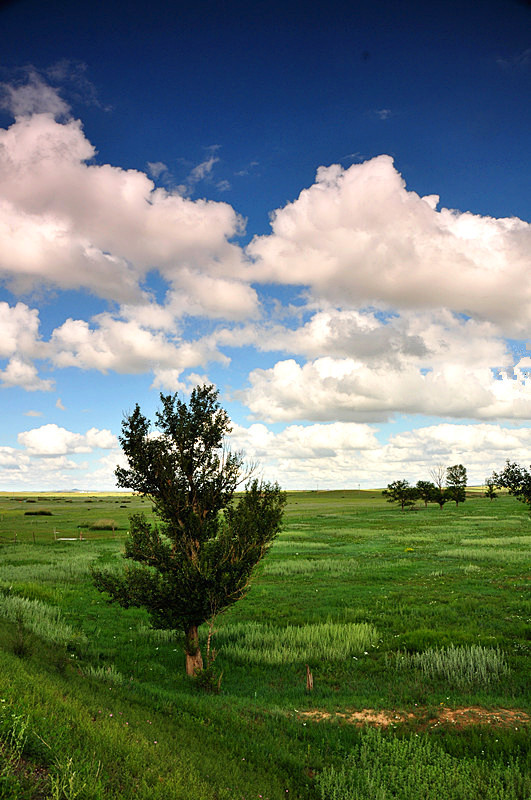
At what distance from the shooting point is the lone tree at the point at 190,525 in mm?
14195

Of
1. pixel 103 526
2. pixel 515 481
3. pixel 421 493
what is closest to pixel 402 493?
pixel 421 493

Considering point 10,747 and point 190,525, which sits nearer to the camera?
point 10,747

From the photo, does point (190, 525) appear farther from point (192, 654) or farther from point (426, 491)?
point (426, 491)

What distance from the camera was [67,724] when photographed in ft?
24.2

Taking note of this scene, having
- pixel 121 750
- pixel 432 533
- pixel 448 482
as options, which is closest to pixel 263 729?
pixel 121 750

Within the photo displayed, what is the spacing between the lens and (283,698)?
12.9 meters

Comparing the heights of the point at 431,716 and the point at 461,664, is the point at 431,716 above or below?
above

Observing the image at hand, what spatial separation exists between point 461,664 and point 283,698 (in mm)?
6042

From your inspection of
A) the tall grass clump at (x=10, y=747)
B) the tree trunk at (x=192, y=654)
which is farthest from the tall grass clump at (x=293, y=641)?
the tall grass clump at (x=10, y=747)

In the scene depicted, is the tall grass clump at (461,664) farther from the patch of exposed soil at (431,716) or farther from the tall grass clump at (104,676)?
the tall grass clump at (104,676)

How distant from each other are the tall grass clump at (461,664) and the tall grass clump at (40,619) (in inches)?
467

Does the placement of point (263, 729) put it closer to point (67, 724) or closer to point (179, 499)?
point (67, 724)

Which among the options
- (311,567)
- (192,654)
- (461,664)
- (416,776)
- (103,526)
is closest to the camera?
(416,776)

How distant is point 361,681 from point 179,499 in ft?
26.5
